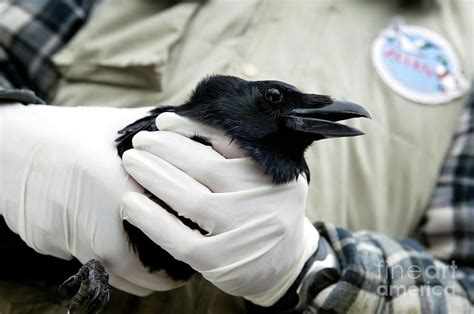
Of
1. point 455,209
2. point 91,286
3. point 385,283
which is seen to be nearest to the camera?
point 91,286

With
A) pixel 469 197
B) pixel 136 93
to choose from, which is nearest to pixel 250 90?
pixel 136 93

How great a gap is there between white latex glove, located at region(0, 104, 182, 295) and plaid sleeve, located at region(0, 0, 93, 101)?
0.96 feet

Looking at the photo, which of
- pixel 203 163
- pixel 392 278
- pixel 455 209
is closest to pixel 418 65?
pixel 455 209

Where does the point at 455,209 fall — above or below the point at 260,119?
below

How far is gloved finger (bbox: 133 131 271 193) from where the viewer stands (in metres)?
0.60

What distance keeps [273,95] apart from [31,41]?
57cm

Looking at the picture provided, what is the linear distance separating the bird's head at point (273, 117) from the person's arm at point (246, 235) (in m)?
0.02

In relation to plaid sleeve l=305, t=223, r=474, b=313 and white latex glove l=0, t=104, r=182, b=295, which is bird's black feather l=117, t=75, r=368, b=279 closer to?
white latex glove l=0, t=104, r=182, b=295

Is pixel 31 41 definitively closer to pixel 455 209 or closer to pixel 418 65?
pixel 418 65

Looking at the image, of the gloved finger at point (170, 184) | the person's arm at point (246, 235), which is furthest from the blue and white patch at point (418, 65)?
the gloved finger at point (170, 184)

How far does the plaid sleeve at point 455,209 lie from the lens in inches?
36.1

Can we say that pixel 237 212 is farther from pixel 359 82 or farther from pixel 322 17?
pixel 322 17

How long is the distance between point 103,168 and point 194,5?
1.61ft

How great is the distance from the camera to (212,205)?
1.94 ft
